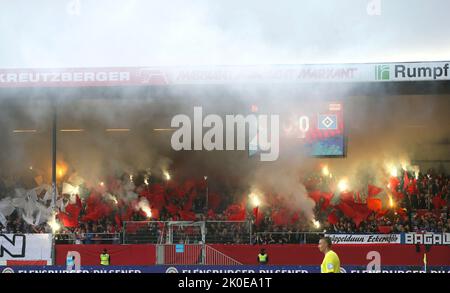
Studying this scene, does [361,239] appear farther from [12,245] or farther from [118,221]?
[12,245]

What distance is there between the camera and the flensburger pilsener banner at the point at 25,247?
13094 millimetres

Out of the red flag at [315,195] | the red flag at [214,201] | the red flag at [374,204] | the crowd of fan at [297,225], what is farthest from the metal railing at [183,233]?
the red flag at [374,204]

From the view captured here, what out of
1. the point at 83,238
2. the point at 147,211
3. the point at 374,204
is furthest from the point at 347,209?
the point at 83,238

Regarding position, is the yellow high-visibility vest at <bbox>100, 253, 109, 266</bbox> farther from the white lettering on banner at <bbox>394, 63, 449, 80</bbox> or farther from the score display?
the white lettering on banner at <bbox>394, 63, 449, 80</bbox>

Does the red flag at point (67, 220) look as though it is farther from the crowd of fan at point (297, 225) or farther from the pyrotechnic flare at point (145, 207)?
the pyrotechnic flare at point (145, 207)

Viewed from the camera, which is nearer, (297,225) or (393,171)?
(297,225)

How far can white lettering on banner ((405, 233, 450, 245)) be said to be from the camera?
511 inches

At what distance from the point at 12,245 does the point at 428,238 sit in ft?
28.7

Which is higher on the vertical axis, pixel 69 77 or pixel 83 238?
pixel 69 77

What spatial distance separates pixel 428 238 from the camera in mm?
13086

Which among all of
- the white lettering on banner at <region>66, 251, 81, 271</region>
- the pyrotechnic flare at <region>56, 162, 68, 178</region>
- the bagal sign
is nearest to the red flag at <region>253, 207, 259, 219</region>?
the white lettering on banner at <region>66, 251, 81, 271</region>

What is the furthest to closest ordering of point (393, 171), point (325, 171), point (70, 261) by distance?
1. point (325, 171)
2. point (393, 171)
3. point (70, 261)

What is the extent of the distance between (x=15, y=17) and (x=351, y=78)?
6.77 metres

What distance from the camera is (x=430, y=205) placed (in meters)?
15.8
